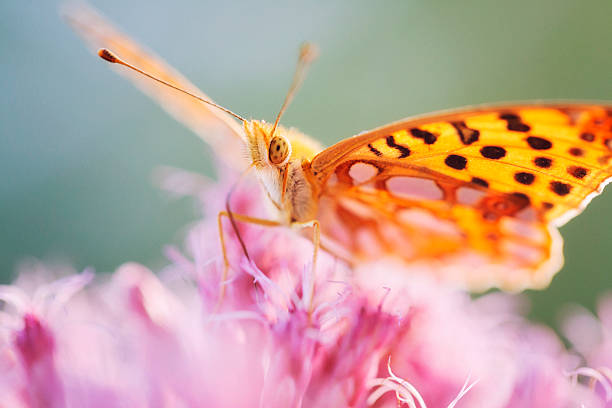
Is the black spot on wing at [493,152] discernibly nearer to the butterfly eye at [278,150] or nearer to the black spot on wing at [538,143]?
the black spot on wing at [538,143]

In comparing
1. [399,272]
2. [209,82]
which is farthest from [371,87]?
[399,272]

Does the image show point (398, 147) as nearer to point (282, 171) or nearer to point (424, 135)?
point (424, 135)

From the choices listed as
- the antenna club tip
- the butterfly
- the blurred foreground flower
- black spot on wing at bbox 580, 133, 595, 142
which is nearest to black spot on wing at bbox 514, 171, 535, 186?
the butterfly

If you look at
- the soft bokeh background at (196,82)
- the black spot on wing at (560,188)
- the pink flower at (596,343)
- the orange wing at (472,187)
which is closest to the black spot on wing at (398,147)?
the orange wing at (472,187)

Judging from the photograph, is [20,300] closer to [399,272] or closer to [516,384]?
[399,272]

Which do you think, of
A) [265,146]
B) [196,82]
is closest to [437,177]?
[265,146]

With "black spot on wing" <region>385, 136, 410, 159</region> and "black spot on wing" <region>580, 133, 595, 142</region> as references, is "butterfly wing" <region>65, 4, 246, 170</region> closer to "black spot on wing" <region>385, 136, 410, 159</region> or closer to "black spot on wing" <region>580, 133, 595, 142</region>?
"black spot on wing" <region>385, 136, 410, 159</region>

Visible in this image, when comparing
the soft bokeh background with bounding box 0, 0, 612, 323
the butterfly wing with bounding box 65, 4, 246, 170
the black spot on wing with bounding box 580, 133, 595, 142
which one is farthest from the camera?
the soft bokeh background with bounding box 0, 0, 612, 323
